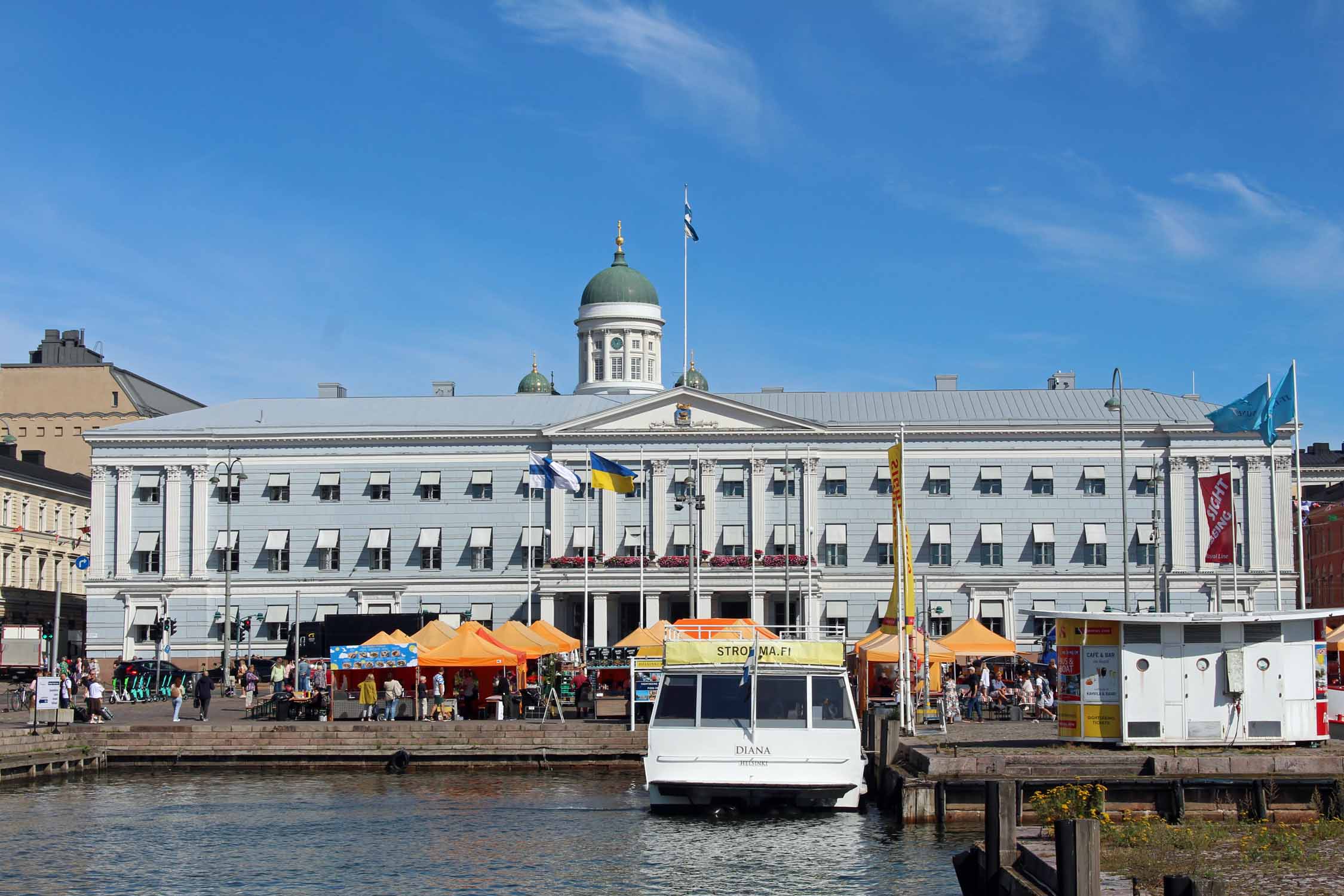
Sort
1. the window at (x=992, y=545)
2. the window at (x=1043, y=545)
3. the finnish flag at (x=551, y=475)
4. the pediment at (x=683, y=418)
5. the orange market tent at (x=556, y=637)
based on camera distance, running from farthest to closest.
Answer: the pediment at (x=683, y=418) < the window at (x=992, y=545) < the window at (x=1043, y=545) < the finnish flag at (x=551, y=475) < the orange market tent at (x=556, y=637)

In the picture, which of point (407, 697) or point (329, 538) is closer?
point (407, 697)

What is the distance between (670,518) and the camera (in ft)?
291

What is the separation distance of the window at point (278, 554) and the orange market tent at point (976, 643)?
139ft

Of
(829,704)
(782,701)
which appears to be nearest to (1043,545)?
(829,704)

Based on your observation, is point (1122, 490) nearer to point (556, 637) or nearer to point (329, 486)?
point (556, 637)

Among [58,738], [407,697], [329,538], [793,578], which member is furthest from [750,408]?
[58,738]

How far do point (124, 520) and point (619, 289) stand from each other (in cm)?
3600

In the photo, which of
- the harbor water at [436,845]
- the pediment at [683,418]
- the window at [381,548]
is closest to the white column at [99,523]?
the window at [381,548]

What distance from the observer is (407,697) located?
188 ft

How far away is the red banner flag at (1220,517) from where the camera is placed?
181 ft

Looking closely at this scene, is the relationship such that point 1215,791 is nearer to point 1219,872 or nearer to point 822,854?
point 822,854

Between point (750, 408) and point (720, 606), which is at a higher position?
point (750, 408)

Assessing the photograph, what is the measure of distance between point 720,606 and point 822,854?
5829 cm

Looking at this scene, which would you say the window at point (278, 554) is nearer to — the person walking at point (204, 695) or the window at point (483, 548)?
the window at point (483, 548)
